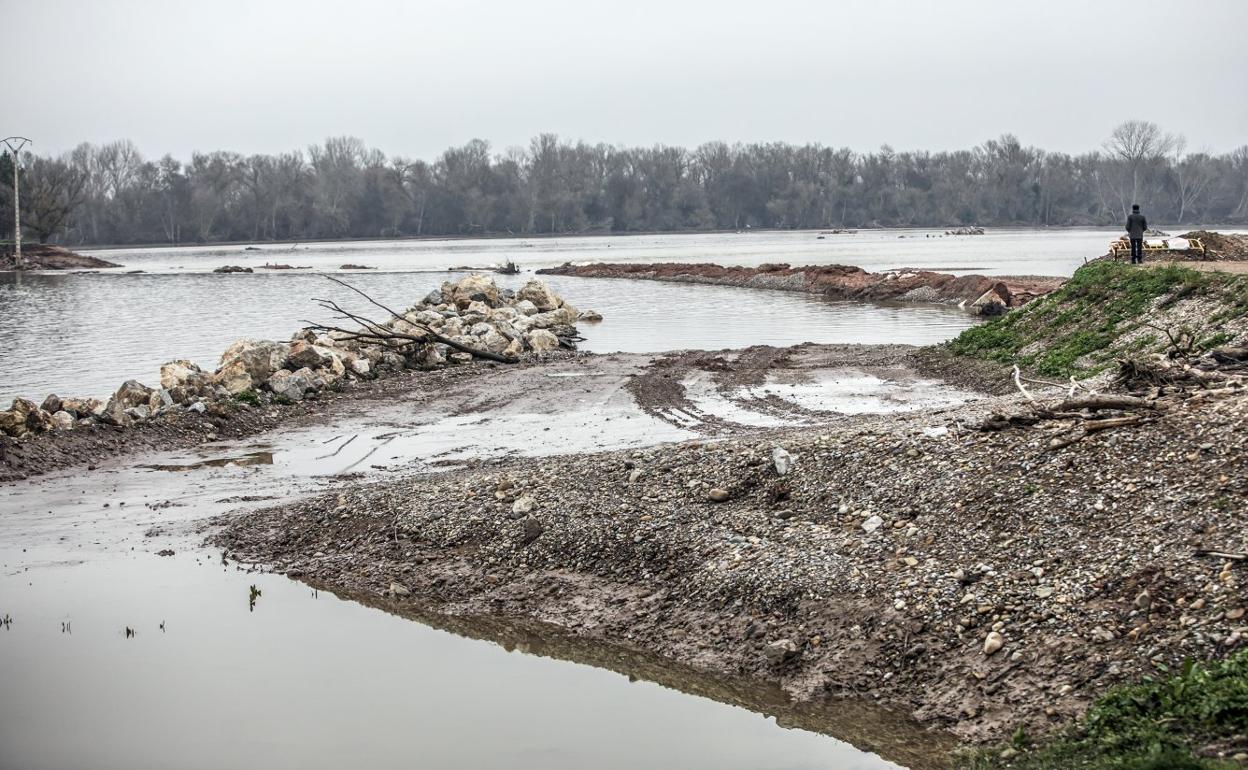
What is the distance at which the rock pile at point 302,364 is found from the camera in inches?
681

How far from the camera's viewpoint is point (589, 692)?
8320 mm

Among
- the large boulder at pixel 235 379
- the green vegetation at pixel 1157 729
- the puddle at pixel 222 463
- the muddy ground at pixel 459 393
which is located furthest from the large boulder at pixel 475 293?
the green vegetation at pixel 1157 729

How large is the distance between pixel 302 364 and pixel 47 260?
296 feet

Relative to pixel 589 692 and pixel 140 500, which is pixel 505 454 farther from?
pixel 589 692

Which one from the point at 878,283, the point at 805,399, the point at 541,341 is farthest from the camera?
the point at 878,283

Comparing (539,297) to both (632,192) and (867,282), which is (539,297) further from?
(632,192)

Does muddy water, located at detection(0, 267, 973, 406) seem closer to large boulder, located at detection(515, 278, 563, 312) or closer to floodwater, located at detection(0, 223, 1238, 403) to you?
floodwater, located at detection(0, 223, 1238, 403)

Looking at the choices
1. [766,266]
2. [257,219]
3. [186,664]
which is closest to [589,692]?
[186,664]

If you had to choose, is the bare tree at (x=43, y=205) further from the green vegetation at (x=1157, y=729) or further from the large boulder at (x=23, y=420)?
the green vegetation at (x=1157, y=729)

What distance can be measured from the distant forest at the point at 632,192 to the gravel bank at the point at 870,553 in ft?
515

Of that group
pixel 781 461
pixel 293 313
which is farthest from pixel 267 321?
pixel 781 461

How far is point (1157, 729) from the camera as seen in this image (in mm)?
6051

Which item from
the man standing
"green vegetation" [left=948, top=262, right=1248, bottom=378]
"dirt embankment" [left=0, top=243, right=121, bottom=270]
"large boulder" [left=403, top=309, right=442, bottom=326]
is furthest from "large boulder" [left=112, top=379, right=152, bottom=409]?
"dirt embankment" [left=0, top=243, right=121, bottom=270]

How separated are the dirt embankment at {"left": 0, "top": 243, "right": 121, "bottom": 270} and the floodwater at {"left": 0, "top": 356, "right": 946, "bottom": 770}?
94096 millimetres
